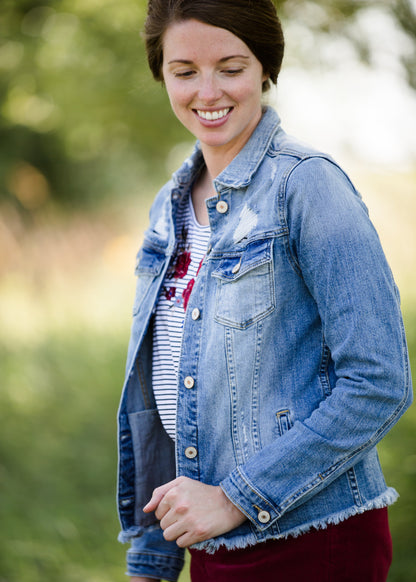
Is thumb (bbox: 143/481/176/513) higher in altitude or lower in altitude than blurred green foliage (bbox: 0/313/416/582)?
higher

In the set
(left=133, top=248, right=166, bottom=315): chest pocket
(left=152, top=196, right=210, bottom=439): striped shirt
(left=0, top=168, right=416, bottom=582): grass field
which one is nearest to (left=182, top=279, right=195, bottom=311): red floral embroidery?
(left=152, top=196, right=210, bottom=439): striped shirt

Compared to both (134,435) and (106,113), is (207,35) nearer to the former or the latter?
(134,435)

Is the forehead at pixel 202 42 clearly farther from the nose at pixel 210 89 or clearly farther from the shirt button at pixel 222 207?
the shirt button at pixel 222 207

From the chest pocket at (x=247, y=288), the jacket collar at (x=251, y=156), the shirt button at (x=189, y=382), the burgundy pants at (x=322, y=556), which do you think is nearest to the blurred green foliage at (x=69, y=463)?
the burgundy pants at (x=322, y=556)

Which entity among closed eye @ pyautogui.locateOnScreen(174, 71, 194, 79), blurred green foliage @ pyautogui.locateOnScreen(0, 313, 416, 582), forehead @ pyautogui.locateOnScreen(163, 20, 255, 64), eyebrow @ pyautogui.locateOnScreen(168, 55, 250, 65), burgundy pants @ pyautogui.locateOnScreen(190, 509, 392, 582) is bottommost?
blurred green foliage @ pyautogui.locateOnScreen(0, 313, 416, 582)

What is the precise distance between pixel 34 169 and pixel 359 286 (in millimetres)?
12974

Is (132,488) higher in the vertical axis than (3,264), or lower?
higher

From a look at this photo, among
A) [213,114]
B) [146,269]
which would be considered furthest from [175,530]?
[213,114]

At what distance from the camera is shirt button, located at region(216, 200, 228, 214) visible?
4.76 feet

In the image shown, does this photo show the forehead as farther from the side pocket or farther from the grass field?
the grass field

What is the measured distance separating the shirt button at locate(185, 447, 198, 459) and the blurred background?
1.17 metres

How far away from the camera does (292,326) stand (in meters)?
1.30

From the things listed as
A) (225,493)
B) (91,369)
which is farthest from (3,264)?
(225,493)

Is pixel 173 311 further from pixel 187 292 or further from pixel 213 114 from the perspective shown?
pixel 213 114
